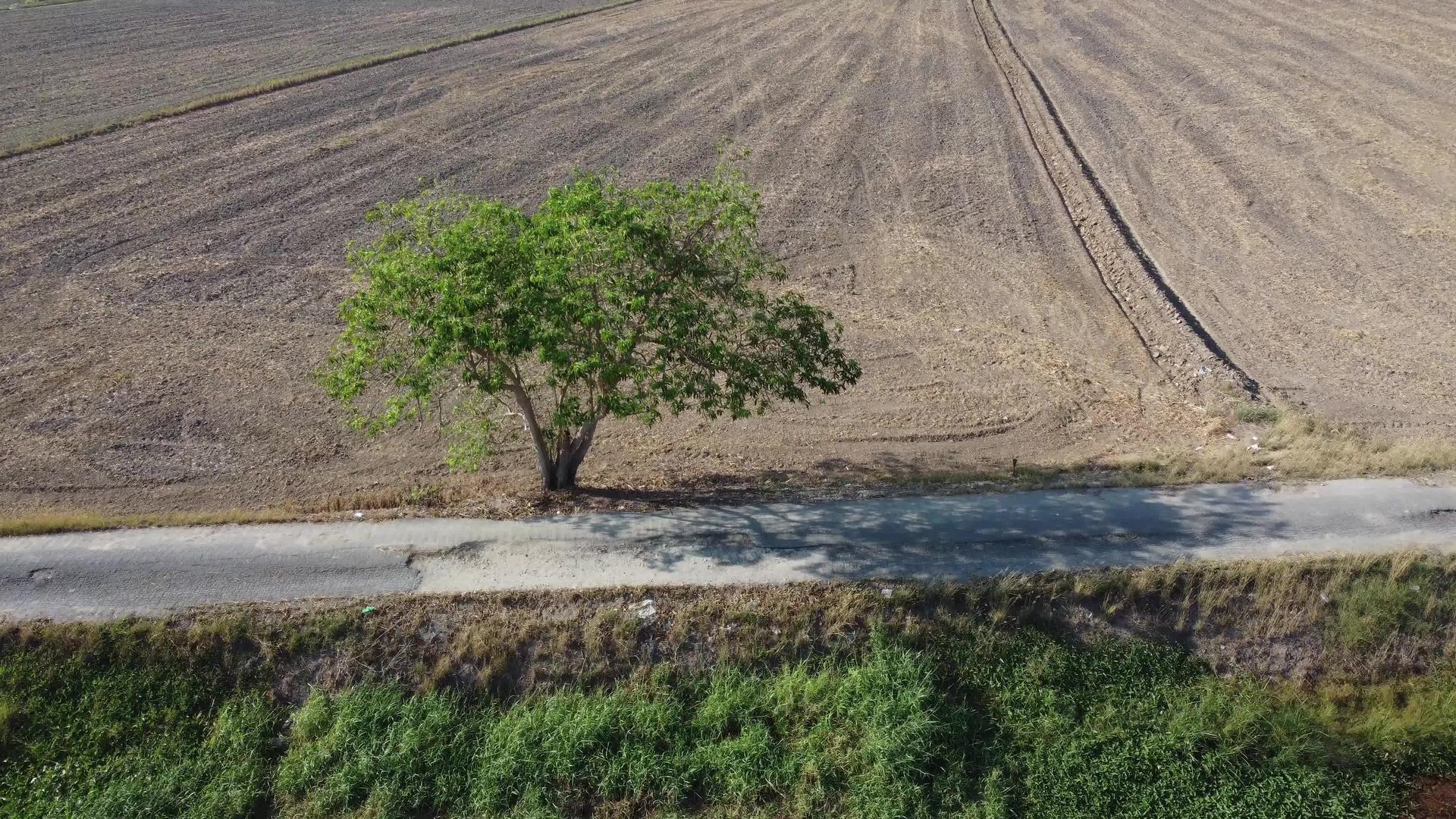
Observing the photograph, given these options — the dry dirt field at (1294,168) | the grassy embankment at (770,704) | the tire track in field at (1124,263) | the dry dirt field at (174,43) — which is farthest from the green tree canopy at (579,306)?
the dry dirt field at (174,43)

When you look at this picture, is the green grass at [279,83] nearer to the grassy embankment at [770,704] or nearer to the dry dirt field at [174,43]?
the dry dirt field at [174,43]

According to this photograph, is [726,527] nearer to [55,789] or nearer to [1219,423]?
[55,789]

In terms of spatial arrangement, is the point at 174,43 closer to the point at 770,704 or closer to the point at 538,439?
the point at 538,439

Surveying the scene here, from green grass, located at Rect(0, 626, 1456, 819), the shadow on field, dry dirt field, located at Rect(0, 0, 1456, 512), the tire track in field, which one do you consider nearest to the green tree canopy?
the shadow on field

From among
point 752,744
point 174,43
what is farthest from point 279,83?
point 752,744

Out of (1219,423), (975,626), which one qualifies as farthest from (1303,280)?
(975,626)

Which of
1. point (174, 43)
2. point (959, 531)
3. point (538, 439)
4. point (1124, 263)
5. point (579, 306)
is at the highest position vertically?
point (174, 43)

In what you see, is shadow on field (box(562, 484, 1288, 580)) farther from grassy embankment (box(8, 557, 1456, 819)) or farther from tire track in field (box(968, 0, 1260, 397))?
tire track in field (box(968, 0, 1260, 397))
